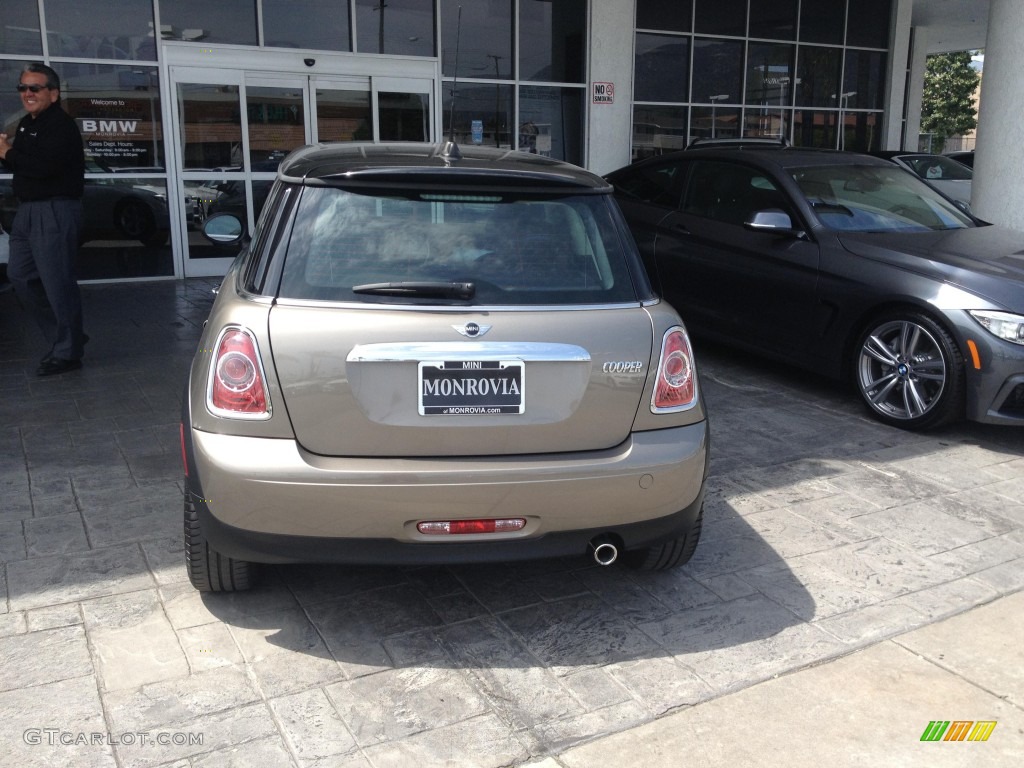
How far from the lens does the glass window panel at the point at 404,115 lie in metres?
11.9

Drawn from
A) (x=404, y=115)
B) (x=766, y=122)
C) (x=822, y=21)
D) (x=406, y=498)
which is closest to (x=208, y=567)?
(x=406, y=498)

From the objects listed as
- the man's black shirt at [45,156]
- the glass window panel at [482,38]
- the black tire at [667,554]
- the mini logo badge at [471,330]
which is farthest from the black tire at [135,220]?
the mini logo badge at [471,330]

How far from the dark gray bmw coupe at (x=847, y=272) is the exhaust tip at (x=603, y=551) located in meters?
3.09

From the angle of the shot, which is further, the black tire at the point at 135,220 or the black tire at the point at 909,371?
the black tire at the point at 135,220

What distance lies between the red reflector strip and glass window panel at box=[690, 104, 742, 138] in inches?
493

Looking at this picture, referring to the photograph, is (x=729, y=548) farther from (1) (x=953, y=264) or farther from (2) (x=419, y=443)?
(1) (x=953, y=264)

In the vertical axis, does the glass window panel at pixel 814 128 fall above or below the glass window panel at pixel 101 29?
below

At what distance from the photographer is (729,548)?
411 centimetres

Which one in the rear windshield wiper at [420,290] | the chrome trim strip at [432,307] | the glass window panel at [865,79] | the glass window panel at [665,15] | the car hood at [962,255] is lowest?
Answer: the car hood at [962,255]

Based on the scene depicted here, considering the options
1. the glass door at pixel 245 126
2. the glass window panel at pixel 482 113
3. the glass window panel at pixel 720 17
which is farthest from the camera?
the glass window panel at pixel 720 17

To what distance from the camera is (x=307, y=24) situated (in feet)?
37.0

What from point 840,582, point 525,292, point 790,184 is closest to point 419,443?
point 525,292

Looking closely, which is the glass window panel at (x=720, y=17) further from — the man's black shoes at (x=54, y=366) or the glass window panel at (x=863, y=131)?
the man's black shoes at (x=54, y=366)

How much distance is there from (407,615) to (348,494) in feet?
2.40
